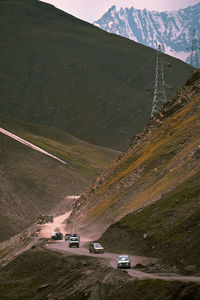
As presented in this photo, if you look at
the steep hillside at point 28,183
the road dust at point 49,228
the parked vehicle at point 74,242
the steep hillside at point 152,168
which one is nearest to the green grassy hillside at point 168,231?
the steep hillside at point 152,168

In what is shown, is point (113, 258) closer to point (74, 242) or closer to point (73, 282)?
point (73, 282)

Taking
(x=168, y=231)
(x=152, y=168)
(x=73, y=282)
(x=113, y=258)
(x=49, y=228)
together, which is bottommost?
(x=73, y=282)

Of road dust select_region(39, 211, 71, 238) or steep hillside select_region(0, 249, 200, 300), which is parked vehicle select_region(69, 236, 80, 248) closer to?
steep hillside select_region(0, 249, 200, 300)

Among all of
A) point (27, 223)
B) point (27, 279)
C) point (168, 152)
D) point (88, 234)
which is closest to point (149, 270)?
point (27, 279)

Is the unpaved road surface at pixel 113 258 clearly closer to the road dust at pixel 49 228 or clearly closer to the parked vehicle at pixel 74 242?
the road dust at pixel 49 228

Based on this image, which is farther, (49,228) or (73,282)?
(49,228)

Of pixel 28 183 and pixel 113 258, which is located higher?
pixel 28 183

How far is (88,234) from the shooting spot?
78.7 meters

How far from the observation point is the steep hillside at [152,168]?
71.2 metres

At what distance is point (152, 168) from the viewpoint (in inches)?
3246

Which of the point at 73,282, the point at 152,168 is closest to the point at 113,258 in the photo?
the point at 73,282

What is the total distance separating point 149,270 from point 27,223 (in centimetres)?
8881

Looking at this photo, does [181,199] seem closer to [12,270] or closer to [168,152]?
[12,270]

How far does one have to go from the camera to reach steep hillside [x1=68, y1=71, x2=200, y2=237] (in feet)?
234
